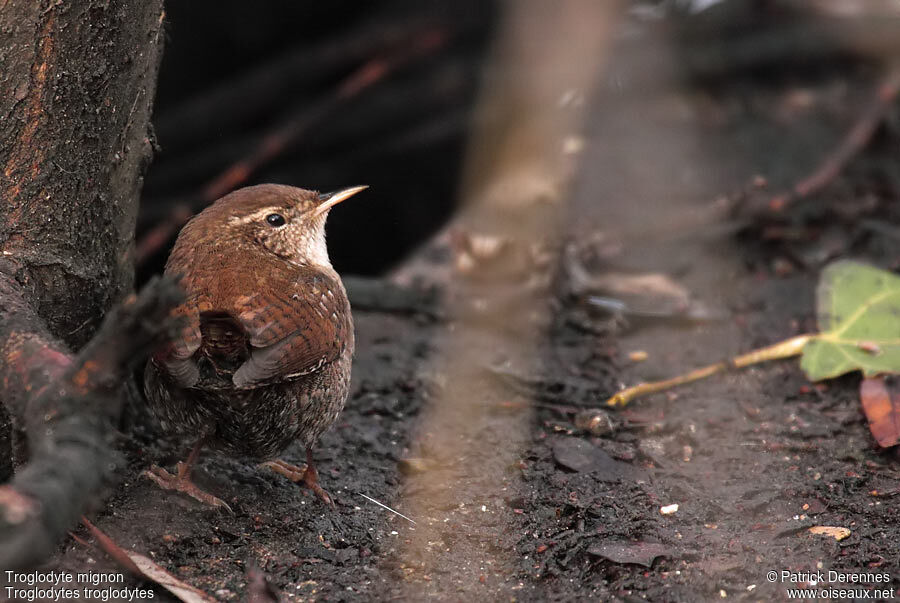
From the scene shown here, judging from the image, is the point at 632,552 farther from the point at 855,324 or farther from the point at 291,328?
the point at 855,324

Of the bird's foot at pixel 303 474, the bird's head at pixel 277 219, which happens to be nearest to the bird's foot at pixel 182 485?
the bird's foot at pixel 303 474

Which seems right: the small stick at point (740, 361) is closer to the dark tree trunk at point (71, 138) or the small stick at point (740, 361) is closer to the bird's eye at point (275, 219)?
the bird's eye at point (275, 219)

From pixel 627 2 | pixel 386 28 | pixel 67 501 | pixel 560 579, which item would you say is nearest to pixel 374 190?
pixel 386 28

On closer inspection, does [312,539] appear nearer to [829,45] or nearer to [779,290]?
[779,290]

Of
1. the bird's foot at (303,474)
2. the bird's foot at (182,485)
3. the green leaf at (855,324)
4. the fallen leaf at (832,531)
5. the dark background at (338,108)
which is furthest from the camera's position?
the dark background at (338,108)

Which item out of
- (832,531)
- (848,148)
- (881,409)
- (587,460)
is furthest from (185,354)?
(848,148)

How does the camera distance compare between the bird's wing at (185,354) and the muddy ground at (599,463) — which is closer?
the bird's wing at (185,354)
